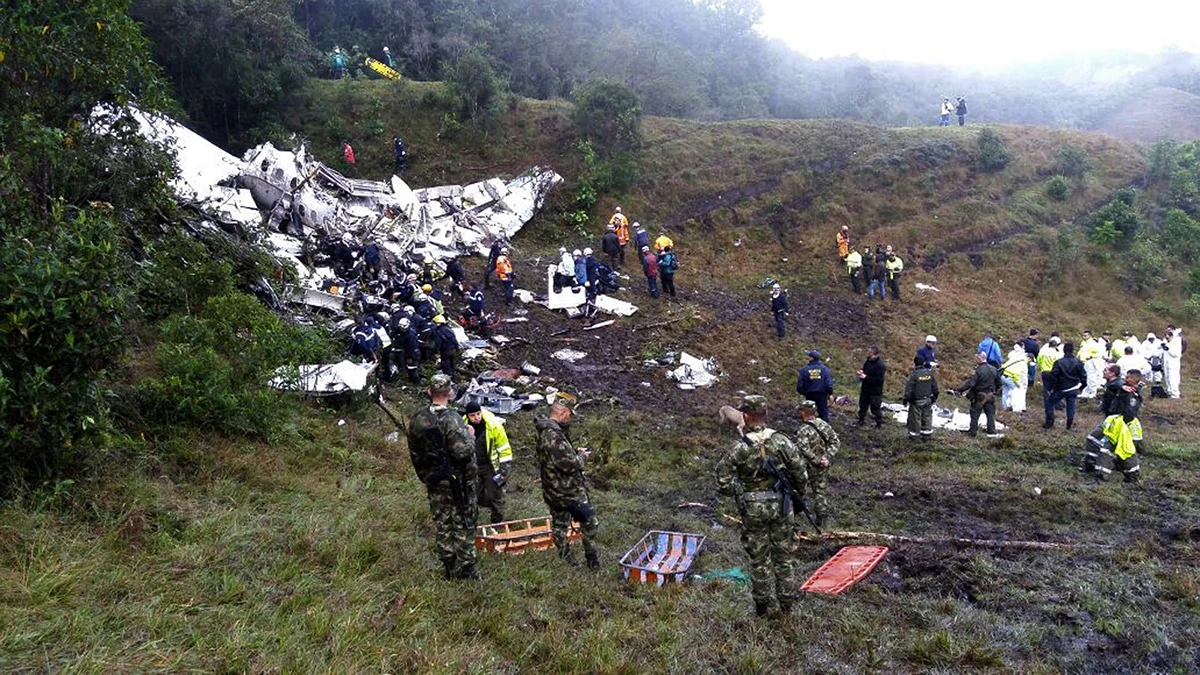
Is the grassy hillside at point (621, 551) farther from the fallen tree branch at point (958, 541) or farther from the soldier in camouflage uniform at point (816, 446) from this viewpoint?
the soldier in camouflage uniform at point (816, 446)

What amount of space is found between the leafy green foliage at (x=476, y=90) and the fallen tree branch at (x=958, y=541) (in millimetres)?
22940

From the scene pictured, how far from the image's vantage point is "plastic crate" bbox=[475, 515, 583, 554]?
6.75 meters

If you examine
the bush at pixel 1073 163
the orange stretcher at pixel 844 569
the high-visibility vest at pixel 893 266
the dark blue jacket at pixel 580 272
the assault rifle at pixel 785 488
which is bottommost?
the orange stretcher at pixel 844 569

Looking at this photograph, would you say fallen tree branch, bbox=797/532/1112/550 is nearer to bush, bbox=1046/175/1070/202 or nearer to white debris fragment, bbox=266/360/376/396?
white debris fragment, bbox=266/360/376/396

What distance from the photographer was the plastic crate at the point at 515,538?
675cm

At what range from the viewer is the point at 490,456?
732 cm

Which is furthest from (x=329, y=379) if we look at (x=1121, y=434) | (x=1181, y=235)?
(x=1181, y=235)

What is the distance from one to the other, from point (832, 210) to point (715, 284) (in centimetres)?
677

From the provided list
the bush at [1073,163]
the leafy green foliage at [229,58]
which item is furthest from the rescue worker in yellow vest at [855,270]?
the leafy green foliage at [229,58]

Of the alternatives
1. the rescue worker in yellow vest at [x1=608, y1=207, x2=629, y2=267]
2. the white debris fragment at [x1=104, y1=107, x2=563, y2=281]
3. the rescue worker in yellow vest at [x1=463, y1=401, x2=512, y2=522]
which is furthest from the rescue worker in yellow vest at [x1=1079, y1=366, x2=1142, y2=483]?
the rescue worker in yellow vest at [x1=608, y1=207, x2=629, y2=267]

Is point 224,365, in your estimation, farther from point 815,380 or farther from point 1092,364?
point 1092,364

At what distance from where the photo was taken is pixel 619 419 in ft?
40.4

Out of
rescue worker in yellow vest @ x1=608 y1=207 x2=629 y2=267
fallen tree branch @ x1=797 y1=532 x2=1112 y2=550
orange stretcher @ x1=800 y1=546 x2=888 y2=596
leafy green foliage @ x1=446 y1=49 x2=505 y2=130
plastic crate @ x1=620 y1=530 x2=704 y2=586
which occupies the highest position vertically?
leafy green foliage @ x1=446 y1=49 x2=505 y2=130

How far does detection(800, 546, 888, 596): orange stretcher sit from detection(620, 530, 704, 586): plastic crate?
1.04 meters
